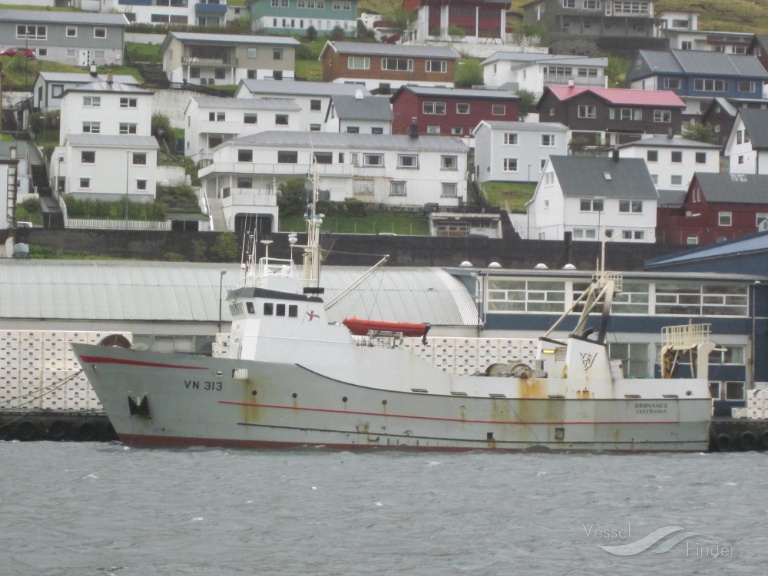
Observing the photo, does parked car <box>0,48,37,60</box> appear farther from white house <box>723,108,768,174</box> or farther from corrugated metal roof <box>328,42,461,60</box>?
white house <box>723,108,768,174</box>

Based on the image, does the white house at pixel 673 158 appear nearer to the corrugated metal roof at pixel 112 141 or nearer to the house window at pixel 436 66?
the house window at pixel 436 66

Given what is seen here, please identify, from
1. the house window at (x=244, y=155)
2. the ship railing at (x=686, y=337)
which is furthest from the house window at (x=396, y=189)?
the ship railing at (x=686, y=337)

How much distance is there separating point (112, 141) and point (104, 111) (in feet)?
20.8

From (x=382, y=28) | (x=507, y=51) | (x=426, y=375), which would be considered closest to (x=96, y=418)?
(x=426, y=375)

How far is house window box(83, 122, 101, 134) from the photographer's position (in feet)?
296

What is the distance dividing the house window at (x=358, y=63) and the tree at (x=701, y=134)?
24.5 meters

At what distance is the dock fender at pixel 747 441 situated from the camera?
47.5 m

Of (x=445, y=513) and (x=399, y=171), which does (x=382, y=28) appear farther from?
(x=445, y=513)

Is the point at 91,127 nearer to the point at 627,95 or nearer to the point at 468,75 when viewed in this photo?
the point at 468,75

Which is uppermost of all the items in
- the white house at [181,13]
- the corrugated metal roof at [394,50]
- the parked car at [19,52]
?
the white house at [181,13]

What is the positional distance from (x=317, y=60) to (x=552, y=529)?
318ft

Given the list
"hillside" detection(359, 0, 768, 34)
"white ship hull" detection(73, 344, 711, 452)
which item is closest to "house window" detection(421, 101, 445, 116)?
"hillside" detection(359, 0, 768, 34)

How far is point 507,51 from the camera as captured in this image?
12175cm

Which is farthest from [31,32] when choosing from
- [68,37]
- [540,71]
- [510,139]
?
[510,139]
